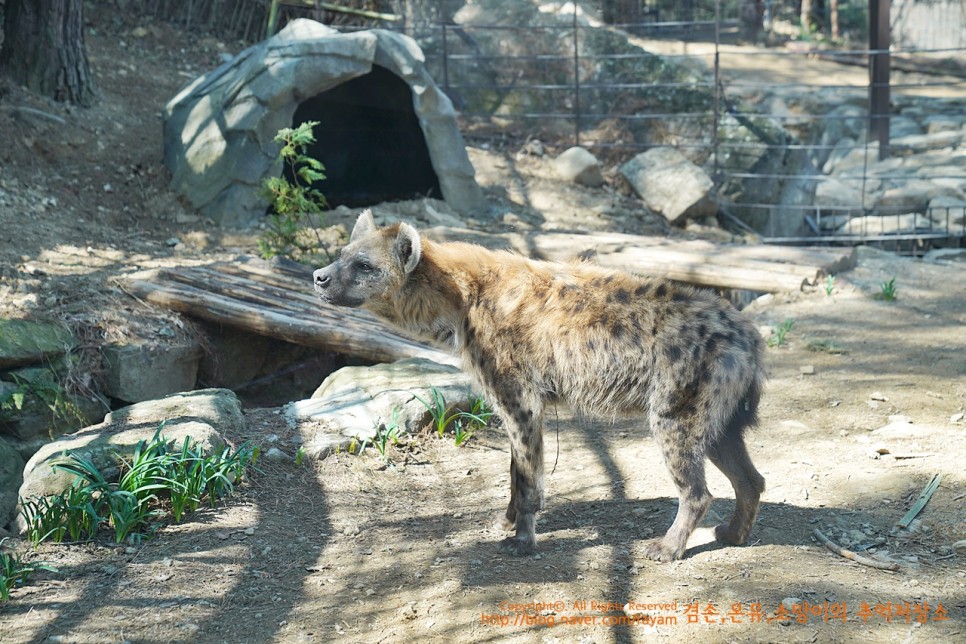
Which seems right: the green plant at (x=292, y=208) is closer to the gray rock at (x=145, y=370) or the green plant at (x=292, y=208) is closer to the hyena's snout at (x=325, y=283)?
the gray rock at (x=145, y=370)

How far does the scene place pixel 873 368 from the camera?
5.99 m

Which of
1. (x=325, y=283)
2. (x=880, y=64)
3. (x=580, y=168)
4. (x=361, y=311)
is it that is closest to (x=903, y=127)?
(x=880, y=64)

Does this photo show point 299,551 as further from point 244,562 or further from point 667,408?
point 667,408

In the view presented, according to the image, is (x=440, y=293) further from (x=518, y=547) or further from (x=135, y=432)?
(x=135, y=432)

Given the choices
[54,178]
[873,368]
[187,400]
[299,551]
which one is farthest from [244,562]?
[54,178]

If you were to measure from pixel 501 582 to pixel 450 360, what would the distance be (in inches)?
107

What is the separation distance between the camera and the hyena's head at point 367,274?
4.28 meters

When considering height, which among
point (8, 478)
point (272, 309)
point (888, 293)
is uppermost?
point (272, 309)

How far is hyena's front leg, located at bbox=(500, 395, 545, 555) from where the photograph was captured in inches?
157

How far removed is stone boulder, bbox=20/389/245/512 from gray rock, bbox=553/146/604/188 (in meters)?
6.74

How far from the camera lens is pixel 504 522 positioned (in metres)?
4.20

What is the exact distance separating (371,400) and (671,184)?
6.51 m

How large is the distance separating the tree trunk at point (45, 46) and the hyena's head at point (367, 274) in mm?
6237

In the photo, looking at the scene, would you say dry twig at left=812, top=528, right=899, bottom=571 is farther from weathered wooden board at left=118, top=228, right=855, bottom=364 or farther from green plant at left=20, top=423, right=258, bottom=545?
weathered wooden board at left=118, top=228, right=855, bottom=364
